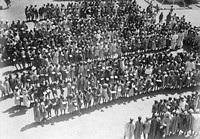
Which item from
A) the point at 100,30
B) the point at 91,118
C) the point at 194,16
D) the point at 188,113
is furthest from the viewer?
the point at 194,16

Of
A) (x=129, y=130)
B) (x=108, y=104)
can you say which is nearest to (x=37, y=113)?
(x=108, y=104)

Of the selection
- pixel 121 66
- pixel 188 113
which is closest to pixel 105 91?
pixel 121 66

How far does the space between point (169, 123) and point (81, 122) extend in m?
4.17

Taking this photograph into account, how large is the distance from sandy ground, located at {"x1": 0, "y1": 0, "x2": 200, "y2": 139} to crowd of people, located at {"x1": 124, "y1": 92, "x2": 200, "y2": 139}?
1.07 meters

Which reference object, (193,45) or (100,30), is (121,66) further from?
(193,45)

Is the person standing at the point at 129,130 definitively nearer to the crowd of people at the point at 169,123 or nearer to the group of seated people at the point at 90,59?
the crowd of people at the point at 169,123

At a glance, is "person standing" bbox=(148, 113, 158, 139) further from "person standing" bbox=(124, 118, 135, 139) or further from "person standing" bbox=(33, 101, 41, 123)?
"person standing" bbox=(33, 101, 41, 123)

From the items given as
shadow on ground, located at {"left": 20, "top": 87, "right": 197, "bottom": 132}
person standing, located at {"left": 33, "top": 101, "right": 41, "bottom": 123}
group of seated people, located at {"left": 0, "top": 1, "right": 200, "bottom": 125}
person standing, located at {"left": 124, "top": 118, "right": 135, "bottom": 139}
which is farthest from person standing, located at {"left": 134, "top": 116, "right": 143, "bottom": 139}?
person standing, located at {"left": 33, "top": 101, "right": 41, "bottom": 123}

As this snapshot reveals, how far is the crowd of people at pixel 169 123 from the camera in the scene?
41.7 feet

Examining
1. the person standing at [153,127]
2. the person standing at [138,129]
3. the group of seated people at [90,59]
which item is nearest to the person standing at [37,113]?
the group of seated people at [90,59]

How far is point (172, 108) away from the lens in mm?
14031

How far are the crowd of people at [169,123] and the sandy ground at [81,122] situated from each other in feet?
3.50

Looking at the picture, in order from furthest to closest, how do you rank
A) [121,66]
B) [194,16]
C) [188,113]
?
1. [194,16]
2. [121,66]
3. [188,113]

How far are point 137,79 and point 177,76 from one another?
2395mm
